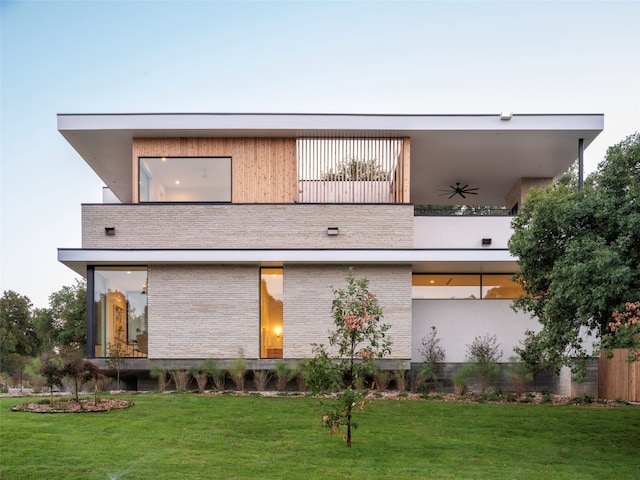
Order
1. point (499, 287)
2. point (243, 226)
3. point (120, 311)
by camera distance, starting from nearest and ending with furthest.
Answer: point (243, 226)
point (120, 311)
point (499, 287)

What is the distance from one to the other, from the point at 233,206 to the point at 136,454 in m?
8.26

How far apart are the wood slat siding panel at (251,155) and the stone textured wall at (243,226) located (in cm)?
66

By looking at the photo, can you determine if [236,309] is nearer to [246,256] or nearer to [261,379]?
[246,256]

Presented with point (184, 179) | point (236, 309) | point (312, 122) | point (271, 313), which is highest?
point (312, 122)

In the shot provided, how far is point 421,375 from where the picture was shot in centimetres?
1559

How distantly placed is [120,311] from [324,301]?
5.59 m

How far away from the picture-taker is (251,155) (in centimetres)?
1633

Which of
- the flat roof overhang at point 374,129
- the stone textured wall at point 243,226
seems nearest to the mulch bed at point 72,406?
the stone textured wall at point 243,226

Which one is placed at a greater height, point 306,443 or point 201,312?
point 201,312

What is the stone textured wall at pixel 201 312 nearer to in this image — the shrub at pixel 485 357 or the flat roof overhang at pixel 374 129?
the flat roof overhang at pixel 374 129

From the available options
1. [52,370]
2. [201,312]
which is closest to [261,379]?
[201,312]

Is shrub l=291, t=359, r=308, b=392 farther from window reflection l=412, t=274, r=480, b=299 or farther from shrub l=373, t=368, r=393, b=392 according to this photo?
window reflection l=412, t=274, r=480, b=299

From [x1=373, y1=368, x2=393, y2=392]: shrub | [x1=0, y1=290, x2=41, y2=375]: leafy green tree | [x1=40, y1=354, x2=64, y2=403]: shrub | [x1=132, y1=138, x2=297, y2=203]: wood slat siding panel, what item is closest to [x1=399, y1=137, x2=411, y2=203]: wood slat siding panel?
[x1=132, y1=138, x2=297, y2=203]: wood slat siding panel

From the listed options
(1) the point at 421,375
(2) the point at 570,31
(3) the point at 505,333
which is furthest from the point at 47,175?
(2) the point at 570,31
